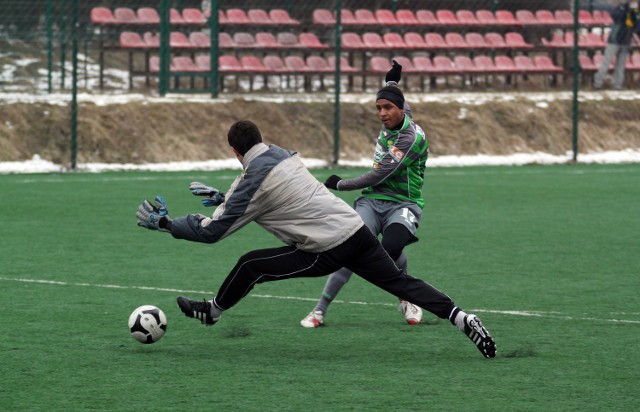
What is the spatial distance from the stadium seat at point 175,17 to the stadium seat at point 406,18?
17.9 feet

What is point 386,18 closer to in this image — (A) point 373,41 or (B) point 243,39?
(A) point 373,41

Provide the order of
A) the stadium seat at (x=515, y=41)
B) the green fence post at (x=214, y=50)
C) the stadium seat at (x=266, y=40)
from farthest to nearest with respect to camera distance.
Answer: the stadium seat at (x=515, y=41) → the stadium seat at (x=266, y=40) → the green fence post at (x=214, y=50)

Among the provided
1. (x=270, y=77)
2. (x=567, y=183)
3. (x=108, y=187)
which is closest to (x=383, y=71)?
(x=270, y=77)

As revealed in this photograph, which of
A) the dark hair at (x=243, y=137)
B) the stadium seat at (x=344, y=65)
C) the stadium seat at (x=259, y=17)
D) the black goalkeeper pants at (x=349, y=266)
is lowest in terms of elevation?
the stadium seat at (x=344, y=65)

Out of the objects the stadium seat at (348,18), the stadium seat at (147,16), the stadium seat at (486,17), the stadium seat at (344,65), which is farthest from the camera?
the stadium seat at (486,17)

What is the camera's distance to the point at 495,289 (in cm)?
1109

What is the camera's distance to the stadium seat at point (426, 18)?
32594 mm

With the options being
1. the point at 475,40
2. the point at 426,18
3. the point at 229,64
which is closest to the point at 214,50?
the point at 229,64

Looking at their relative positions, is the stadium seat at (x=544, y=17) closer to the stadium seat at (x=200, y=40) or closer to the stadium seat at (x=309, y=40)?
the stadium seat at (x=309, y=40)

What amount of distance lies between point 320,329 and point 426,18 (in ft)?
80.6

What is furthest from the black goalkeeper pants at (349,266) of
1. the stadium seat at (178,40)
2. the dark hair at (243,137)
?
the stadium seat at (178,40)

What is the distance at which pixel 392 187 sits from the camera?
955cm

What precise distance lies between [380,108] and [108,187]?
1101cm

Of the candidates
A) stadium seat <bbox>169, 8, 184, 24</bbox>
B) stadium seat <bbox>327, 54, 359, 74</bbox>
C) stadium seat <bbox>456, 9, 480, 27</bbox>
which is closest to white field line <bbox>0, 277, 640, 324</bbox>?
stadium seat <bbox>169, 8, 184, 24</bbox>
